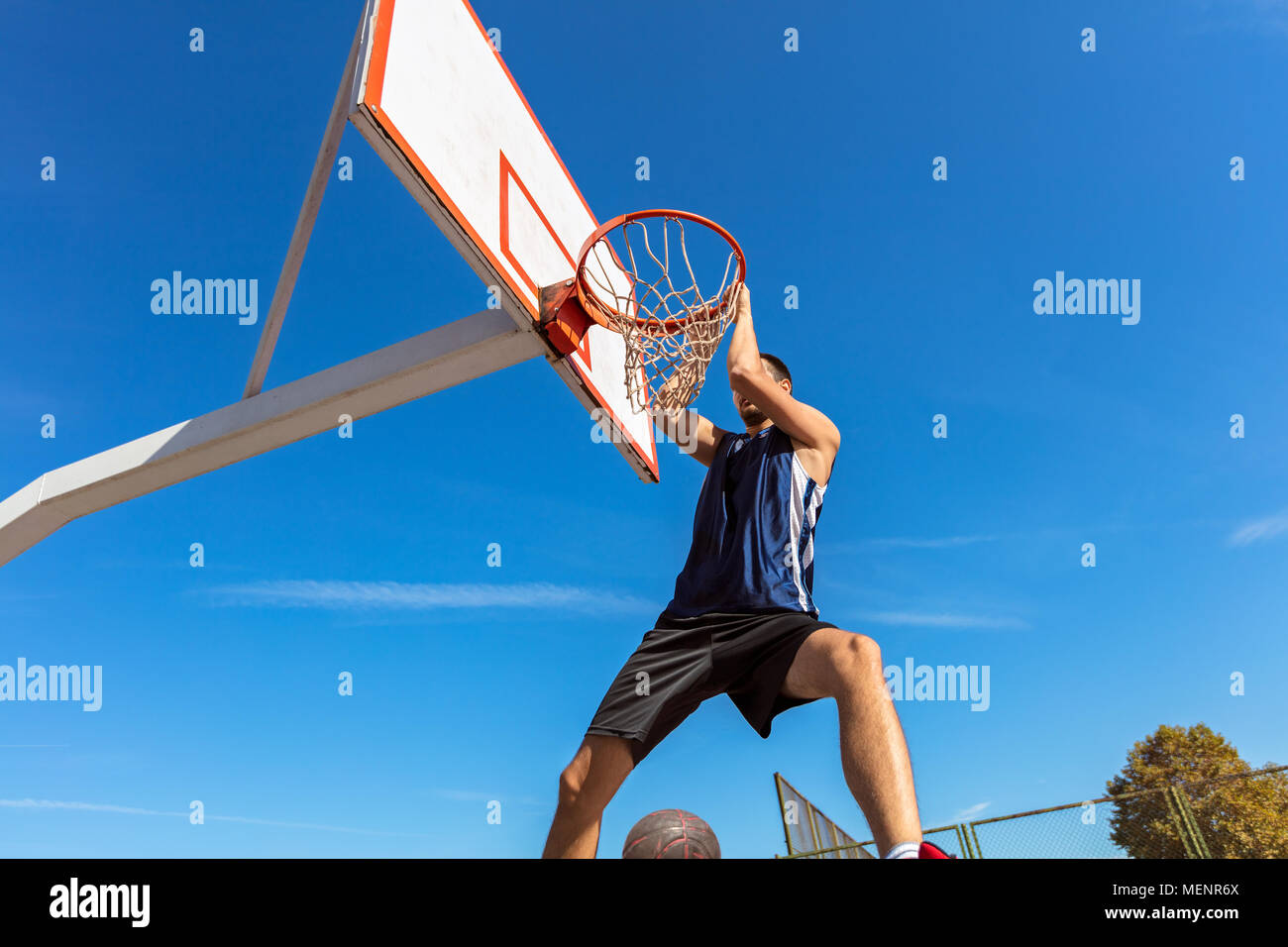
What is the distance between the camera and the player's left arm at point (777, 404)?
2.58 metres

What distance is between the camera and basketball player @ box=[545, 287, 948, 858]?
190 cm

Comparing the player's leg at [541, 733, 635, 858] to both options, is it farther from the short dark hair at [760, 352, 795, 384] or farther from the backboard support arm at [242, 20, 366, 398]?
the backboard support arm at [242, 20, 366, 398]

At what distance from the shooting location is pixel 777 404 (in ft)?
8.50

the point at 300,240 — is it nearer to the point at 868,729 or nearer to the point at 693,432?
the point at 693,432

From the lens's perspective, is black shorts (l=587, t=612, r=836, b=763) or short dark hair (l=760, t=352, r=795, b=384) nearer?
black shorts (l=587, t=612, r=836, b=763)

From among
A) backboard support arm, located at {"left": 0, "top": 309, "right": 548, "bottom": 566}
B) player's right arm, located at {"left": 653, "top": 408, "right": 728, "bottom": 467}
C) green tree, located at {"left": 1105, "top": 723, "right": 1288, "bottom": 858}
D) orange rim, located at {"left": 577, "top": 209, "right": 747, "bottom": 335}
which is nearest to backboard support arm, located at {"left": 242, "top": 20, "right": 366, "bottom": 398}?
backboard support arm, located at {"left": 0, "top": 309, "right": 548, "bottom": 566}

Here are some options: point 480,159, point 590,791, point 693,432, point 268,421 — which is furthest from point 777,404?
point 268,421

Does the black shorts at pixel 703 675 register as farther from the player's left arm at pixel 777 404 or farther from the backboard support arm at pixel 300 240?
the backboard support arm at pixel 300 240

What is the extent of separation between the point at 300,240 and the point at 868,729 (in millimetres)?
3363

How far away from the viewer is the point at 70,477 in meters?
4.06
